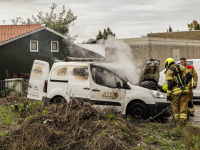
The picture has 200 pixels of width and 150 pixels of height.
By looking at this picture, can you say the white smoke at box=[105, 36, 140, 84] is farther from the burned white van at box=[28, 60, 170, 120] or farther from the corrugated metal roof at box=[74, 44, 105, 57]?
the corrugated metal roof at box=[74, 44, 105, 57]

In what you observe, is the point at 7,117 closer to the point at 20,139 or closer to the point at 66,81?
the point at 66,81

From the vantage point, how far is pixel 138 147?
20.5ft

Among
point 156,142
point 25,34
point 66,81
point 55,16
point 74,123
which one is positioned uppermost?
point 55,16

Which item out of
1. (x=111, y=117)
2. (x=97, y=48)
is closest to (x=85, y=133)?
(x=111, y=117)

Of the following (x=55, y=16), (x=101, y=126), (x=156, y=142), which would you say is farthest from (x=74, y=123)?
(x=55, y=16)

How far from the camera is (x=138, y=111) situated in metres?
9.51

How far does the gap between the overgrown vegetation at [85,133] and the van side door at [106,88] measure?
159 centimetres

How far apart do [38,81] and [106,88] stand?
307 cm

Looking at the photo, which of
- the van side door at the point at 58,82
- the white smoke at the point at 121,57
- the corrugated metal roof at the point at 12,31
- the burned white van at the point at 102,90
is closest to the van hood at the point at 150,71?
the white smoke at the point at 121,57

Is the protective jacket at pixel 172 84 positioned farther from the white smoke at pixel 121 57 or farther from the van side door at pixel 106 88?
the white smoke at pixel 121 57

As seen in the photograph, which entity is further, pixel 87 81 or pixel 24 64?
pixel 24 64

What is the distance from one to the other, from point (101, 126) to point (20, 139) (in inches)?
68.1

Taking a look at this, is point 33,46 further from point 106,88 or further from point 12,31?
point 106,88

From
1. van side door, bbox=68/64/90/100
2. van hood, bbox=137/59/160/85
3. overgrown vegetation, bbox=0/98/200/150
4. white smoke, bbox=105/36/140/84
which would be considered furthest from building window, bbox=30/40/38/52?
overgrown vegetation, bbox=0/98/200/150
